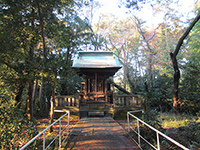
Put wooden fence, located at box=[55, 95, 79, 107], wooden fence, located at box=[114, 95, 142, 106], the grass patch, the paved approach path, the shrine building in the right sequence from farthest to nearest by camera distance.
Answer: the shrine building, wooden fence, located at box=[114, 95, 142, 106], wooden fence, located at box=[55, 95, 79, 107], the grass patch, the paved approach path

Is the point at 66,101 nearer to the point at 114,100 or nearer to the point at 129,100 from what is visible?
the point at 114,100

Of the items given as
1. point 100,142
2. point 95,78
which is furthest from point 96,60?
point 100,142

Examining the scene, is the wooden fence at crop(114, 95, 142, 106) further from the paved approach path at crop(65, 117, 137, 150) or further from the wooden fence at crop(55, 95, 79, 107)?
the paved approach path at crop(65, 117, 137, 150)

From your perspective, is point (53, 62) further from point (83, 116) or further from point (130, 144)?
point (83, 116)

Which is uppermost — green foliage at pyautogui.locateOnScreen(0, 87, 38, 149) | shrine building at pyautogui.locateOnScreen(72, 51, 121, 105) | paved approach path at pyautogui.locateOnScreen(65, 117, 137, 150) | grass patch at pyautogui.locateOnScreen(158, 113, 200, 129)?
shrine building at pyautogui.locateOnScreen(72, 51, 121, 105)

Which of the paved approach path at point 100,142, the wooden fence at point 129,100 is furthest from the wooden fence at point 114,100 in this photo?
the paved approach path at point 100,142

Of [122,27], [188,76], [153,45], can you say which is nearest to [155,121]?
[188,76]

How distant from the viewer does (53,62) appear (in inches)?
194

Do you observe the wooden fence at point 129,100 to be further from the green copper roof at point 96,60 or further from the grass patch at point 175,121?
the green copper roof at point 96,60

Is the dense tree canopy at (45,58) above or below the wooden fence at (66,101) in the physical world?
above

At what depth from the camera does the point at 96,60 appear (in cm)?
973

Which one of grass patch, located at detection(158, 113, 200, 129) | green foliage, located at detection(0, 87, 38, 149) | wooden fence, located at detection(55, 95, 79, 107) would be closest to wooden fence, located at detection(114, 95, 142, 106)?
grass patch, located at detection(158, 113, 200, 129)

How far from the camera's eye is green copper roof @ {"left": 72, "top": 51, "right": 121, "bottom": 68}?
8.82 metres

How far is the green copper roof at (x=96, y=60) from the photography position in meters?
8.82
